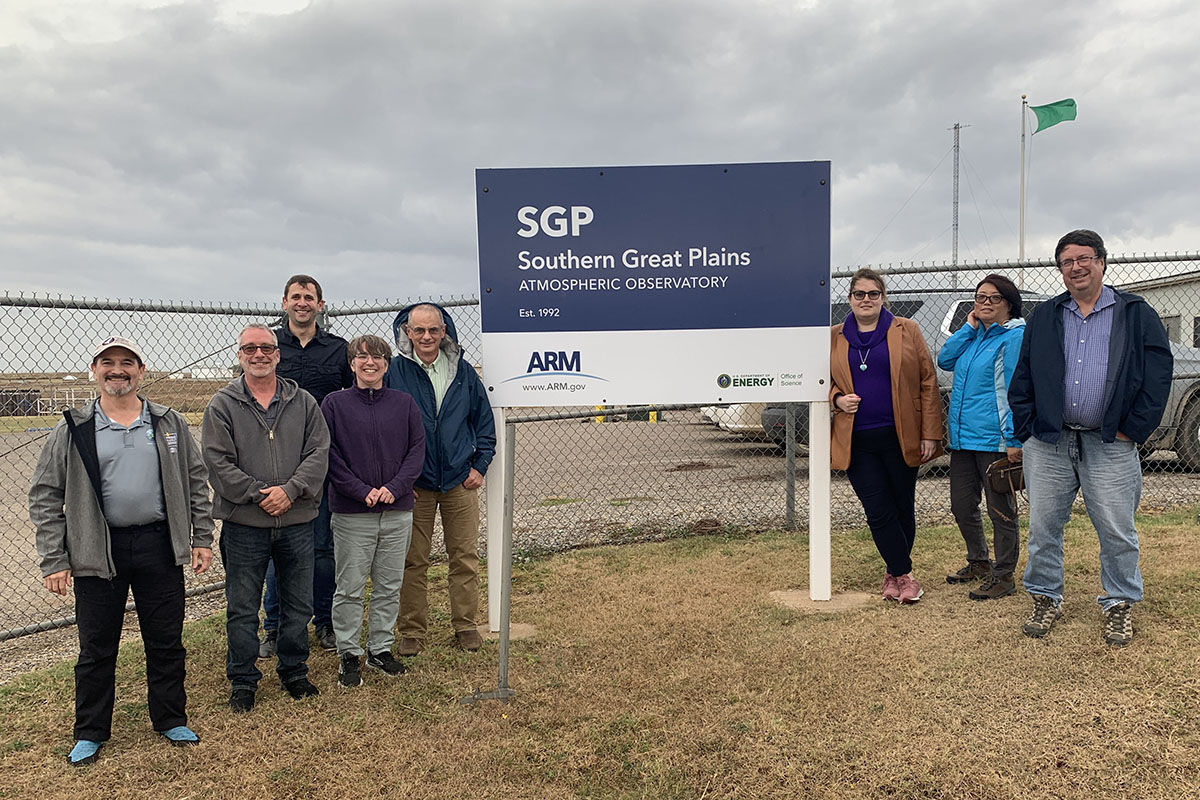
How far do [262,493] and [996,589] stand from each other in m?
4.01

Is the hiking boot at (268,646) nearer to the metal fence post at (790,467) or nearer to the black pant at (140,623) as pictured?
the black pant at (140,623)

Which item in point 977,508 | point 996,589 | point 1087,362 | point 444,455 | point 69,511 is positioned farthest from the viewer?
point 977,508

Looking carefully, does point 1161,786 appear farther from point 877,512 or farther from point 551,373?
point 551,373

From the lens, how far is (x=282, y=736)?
3.30 metres

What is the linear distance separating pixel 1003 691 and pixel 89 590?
12.5 ft

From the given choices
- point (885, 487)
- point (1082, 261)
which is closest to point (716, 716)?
point (885, 487)

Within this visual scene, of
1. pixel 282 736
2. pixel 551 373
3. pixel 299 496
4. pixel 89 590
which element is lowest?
pixel 282 736

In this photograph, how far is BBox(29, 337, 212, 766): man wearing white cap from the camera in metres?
3.07

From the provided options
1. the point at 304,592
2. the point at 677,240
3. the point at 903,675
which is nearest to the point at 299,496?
the point at 304,592

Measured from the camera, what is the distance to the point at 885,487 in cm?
470

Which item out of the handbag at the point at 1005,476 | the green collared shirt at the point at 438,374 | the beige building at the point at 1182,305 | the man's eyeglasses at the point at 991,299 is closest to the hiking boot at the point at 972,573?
the handbag at the point at 1005,476

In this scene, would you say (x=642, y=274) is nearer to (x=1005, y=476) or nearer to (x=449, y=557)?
(x=449, y=557)

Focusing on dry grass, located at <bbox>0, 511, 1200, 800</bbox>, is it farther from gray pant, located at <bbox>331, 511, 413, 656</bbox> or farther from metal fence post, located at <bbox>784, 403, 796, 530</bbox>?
metal fence post, located at <bbox>784, 403, 796, 530</bbox>

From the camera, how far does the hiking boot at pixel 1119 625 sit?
372 centimetres
